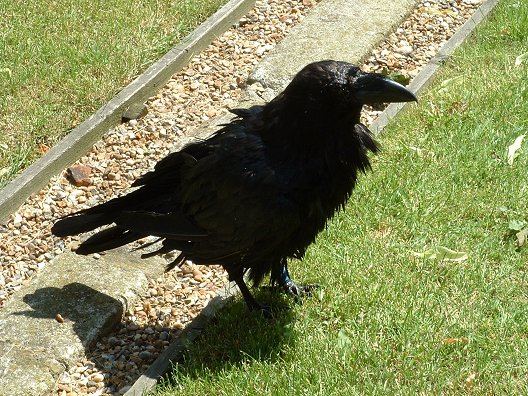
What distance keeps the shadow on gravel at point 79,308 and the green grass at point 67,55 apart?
129cm

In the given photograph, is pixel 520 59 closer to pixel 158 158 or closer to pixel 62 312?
pixel 158 158

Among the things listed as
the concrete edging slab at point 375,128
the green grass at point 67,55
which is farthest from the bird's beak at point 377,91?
the green grass at point 67,55

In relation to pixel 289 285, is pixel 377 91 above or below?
above

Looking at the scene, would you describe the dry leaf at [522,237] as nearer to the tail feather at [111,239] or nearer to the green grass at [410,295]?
the green grass at [410,295]

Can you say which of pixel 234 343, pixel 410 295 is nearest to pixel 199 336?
pixel 234 343

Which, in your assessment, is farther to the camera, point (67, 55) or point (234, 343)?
point (67, 55)

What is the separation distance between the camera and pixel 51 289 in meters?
5.08

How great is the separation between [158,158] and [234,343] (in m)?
2.09

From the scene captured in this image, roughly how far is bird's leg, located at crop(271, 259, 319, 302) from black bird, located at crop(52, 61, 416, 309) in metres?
0.07

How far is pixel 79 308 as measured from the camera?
Answer: 195 inches

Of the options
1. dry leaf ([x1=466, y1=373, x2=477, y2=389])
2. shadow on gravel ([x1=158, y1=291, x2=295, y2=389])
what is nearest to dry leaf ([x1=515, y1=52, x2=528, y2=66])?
shadow on gravel ([x1=158, y1=291, x2=295, y2=389])

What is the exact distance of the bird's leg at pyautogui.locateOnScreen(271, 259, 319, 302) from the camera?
4813 mm

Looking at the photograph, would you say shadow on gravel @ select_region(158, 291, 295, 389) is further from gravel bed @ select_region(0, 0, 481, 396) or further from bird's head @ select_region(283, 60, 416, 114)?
bird's head @ select_region(283, 60, 416, 114)

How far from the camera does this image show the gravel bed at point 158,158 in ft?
16.0
